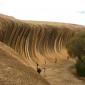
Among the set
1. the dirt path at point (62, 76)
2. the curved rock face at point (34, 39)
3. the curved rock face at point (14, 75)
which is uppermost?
the curved rock face at point (14, 75)

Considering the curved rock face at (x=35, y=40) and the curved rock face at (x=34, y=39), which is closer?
the curved rock face at (x=35, y=40)

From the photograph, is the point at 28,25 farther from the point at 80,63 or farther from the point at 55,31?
the point at 80,63

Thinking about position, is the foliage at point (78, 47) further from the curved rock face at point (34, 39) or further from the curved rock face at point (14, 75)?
the curved rock face at point (14, 75)

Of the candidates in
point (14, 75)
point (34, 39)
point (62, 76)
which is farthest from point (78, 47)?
point (14, 75)

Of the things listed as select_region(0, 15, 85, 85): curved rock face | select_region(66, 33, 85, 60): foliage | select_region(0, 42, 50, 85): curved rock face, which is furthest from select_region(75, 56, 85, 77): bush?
select_region(0, 42, 50, 85): curved rock face

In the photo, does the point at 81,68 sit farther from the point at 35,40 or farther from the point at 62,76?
the point at 35,40

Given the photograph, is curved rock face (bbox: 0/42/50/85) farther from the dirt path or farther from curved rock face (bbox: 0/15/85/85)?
curved rock face (bbox: 0/15/85/85)

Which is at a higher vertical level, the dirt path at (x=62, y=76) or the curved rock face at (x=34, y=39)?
the curved rock face at (x=34, y=39)

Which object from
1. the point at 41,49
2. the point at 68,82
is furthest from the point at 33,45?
the point at 68,82

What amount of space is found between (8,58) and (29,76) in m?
2.55

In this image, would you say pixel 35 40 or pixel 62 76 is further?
pixel 35 40

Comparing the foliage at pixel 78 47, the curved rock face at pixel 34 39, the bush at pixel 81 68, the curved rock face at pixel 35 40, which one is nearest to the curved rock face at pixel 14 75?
the curved rock face at pixel 35 40

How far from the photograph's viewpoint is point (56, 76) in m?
44.5

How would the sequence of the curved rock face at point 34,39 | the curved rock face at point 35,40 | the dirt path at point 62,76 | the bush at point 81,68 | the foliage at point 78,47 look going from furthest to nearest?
1. the curved rock face at point 34,39
2. the curved rock face at point 35,40
3. the foliage at point 78,47
4. the bush at point 81,68
5. the dirt path at point 62,76
